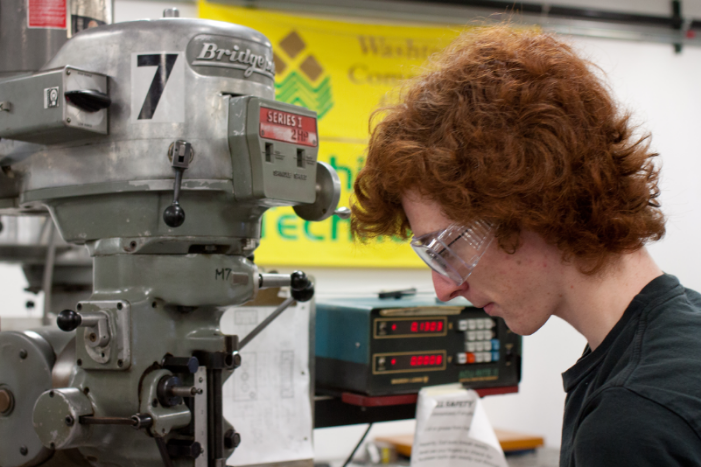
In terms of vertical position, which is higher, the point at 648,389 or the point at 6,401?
the point at 648,389

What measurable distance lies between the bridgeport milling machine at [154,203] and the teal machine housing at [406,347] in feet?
1.96

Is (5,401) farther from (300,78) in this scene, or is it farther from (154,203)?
(300,78)


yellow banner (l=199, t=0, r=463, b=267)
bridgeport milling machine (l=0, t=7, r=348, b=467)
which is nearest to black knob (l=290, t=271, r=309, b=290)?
bridgeport milling machine (l=0, t=7, r=348, b=467)

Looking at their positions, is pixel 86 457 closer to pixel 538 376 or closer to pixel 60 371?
pixel 60 371

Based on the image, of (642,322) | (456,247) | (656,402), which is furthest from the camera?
(456,247)

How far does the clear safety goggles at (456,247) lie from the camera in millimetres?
875

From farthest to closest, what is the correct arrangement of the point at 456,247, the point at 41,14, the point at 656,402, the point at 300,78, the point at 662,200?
the point at 662,200 → the point at 300,78 → the point at 41,14 → the point at 456,247 → the point at 656,402

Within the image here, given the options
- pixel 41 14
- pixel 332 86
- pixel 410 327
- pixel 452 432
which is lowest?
pixel 452 432

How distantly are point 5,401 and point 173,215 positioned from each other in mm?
418

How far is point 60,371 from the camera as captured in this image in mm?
1022

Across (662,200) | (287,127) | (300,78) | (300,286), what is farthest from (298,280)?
(662,200)

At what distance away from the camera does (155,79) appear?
37.7 inches

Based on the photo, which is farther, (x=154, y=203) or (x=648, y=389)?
(x=154, y=203)

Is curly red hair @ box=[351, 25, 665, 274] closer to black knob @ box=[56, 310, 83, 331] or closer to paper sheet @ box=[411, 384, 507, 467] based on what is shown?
black knob @ box=[56, 310, 83, 331]
